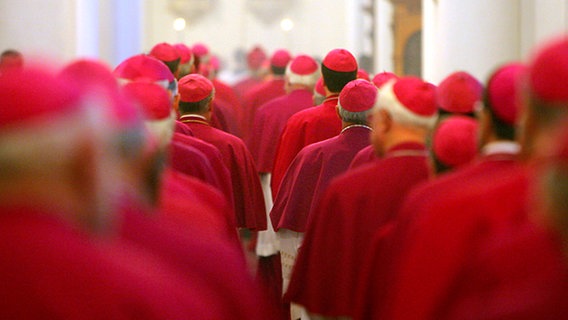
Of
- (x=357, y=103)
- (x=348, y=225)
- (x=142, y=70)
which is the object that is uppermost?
(x=142, y=70)

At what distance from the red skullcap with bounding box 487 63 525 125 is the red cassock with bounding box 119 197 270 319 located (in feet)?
3.48

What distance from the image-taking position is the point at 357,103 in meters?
7.80

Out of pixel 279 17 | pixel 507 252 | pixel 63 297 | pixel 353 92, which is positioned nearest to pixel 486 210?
pixel 507 252

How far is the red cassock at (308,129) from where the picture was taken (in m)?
9.80

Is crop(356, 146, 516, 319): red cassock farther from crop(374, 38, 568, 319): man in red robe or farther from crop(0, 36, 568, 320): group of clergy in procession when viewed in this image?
crop(374, 38, 568, 319): man in red robe

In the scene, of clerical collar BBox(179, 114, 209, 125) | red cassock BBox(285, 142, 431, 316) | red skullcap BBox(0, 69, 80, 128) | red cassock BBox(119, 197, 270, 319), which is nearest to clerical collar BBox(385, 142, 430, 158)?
red cassock BBox(285, 142, 431, 316)

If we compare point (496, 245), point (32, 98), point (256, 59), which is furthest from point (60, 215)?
point (256, 59)

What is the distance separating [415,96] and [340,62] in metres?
3.85

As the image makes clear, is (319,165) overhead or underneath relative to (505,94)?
underneath

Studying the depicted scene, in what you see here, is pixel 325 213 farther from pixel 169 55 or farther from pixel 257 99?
pixel 257 99

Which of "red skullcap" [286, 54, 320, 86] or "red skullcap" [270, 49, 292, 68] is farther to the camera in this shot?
"red skullcap" [270, 49, 292, 68]

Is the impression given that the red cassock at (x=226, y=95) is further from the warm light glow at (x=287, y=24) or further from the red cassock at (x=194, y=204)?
the warm light glow at (x=287, y=24)

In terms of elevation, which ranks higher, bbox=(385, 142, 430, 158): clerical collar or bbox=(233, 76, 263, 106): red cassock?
bbox=(385, 142, 430, 158): clerical collar

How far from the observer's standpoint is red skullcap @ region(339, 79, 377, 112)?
7805 mm
